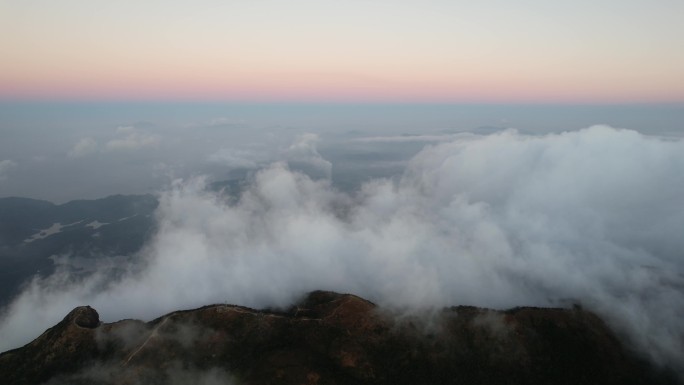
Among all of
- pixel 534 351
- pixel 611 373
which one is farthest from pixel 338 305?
pixel 611 373

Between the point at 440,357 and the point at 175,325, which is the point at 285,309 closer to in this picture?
the point at 175,325

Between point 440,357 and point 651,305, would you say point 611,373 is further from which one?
point 651,305

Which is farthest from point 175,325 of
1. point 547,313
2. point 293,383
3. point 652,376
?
point 652,376

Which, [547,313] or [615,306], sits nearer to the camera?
[547,313]

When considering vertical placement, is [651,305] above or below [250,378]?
below

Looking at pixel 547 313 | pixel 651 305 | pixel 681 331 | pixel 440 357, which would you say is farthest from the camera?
pixel 651 305

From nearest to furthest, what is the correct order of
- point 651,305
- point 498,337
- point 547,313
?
point 498,337, point 547,313, point 651,305
